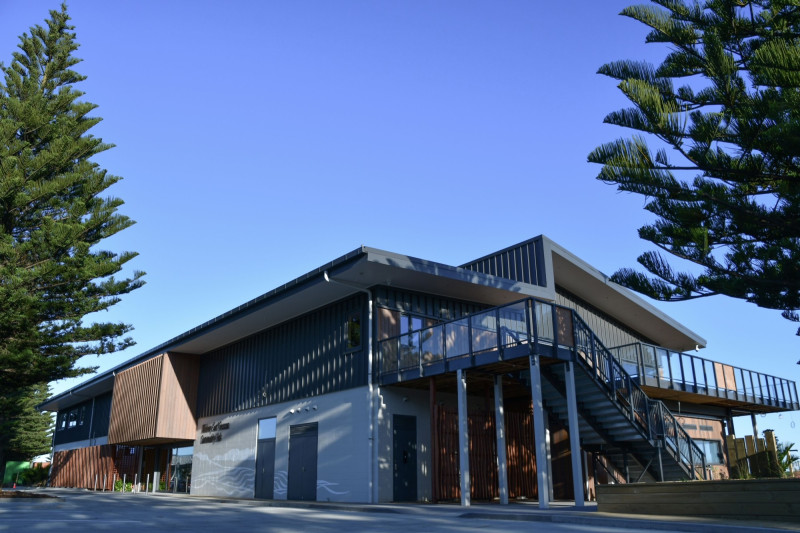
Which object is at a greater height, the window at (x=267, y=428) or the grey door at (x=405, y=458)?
the window at (x=267, y=428)

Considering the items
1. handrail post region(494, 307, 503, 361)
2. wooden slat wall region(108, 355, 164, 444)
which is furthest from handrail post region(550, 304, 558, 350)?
wooden slat wall region(108, 355, 164, 444)

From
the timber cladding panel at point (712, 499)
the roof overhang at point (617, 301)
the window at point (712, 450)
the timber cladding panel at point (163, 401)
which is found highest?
the roof overhang at point (617, 301)

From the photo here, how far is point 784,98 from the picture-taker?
1045cm

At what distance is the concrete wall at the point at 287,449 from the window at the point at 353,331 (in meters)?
1.24

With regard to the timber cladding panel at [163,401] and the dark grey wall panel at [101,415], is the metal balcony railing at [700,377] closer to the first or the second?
the timber cladding panel at [163,401]

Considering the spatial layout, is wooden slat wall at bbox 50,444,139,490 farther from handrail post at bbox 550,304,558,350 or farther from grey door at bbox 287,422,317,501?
handrail post at bbox 550,304,558,350

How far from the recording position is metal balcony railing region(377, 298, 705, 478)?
1430cm

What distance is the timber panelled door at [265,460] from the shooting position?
801 inches

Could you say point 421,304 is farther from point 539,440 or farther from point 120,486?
point 120,486

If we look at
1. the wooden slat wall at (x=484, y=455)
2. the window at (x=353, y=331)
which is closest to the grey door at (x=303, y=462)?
the window at (x=353, y=331)

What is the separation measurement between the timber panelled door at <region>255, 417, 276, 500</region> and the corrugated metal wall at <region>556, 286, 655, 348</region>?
10.3 meters

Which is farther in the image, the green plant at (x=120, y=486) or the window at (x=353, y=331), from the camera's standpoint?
the green plant at (x=120, y=486)

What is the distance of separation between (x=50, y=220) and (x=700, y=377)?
66.4 ft

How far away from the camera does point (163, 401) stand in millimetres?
25094
